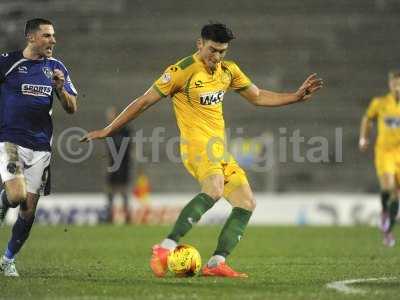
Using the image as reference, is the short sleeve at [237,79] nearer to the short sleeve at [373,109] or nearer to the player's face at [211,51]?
the player's face at [211,51]

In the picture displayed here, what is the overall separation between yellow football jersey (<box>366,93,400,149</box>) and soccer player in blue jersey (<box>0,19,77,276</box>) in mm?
7539

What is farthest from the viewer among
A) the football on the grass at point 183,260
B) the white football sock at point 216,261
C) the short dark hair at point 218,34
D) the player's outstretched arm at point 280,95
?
the player's outstretched arm at point 280,95

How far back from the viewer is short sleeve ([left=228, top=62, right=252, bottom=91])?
8.99 metres

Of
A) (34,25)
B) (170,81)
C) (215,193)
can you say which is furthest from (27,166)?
(215,193)

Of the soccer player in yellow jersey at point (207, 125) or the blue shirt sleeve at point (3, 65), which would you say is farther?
the blue shirt sleeve at point (3, 65)

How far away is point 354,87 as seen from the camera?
88.4ft

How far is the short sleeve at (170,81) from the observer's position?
27.6 ft

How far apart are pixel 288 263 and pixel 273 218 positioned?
1156 cm

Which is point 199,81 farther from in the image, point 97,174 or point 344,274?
point 97,174

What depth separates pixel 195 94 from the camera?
8.59 metres

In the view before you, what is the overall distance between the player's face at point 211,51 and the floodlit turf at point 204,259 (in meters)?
1.92

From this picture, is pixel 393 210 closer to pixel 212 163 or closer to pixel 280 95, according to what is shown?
pixel 280 95

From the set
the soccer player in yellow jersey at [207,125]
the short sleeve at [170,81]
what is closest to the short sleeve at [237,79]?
the soccer player in yellow jersey at [207,125]

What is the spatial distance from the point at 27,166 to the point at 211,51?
2.03 meters
